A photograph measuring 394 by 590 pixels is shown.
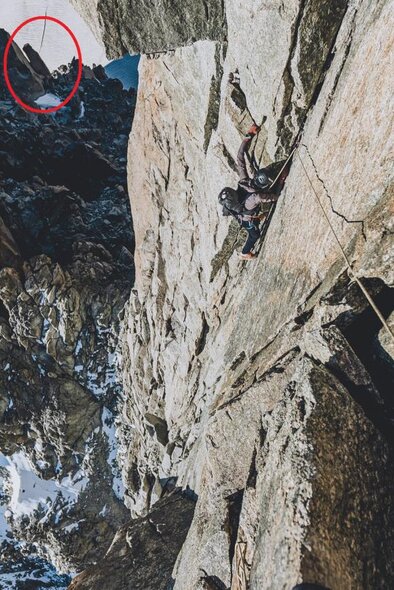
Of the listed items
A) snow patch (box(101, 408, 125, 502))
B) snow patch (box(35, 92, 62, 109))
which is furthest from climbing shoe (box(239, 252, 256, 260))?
snow patch (box(35, 92, 62, 109))

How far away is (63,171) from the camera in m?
43.9

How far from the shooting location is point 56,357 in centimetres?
3459

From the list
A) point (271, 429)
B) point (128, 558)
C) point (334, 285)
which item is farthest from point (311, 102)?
point (128, 558)

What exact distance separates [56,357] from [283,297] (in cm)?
2955

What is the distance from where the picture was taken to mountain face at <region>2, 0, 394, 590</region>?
5465 mm

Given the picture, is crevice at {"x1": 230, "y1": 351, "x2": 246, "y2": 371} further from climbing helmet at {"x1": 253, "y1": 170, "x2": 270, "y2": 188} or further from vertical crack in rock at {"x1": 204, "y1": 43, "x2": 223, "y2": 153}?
vertical crack in rock at {"x1": 204, "y1": 43, "x2": 223, "y2": 153}

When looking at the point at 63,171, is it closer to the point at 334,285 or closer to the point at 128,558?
the point at 128,558

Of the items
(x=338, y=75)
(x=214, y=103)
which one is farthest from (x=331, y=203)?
(x=214, y=103)

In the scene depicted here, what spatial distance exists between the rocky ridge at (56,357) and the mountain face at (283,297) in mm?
18745

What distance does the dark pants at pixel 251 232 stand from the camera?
11953mm

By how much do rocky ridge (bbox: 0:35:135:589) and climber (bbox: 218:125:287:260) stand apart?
24.2 m

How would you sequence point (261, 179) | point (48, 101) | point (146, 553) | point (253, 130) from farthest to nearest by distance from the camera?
1. point (48, 101)
2. point (146, 553)
3. point (253, 130)
4. point (261, 179)

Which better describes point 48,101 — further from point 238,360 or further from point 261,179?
point 238,360

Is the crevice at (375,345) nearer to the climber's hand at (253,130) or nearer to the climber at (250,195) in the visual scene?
the climber at (250,195)
